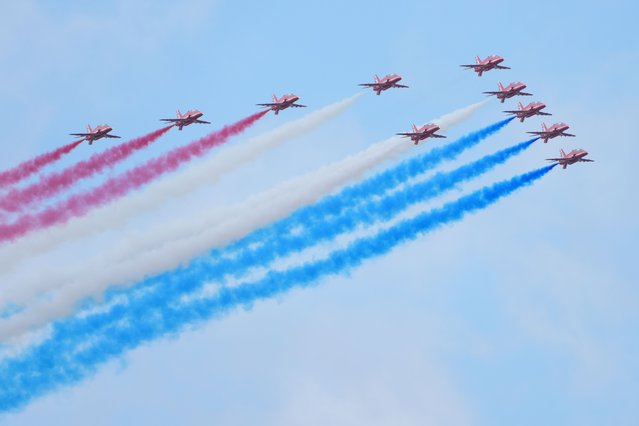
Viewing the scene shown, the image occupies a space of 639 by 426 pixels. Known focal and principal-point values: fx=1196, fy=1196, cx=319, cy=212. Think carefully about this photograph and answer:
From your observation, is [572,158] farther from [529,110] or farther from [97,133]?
[97,133]

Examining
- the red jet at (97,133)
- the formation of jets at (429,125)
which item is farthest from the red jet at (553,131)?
the red jet at (97,133)

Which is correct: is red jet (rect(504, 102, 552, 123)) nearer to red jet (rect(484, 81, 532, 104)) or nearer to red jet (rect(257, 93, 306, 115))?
red jet (rect(484, 81, 532, 104))

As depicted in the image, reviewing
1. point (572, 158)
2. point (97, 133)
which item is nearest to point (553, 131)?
point (572, 158)

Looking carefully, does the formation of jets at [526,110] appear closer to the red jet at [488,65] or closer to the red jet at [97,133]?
the red jet at [488,65]

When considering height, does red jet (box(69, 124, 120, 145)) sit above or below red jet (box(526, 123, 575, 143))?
above

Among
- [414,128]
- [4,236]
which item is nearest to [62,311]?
[4,236]

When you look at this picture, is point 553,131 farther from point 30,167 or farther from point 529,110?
point 30,167

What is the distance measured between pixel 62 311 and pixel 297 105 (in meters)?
27.0

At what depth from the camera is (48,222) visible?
320 feet

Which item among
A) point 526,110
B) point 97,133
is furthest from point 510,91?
point 97,133

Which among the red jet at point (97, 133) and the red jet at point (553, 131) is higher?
the red jet at point (97, 133)

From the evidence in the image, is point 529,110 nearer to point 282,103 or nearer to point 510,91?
point 510,91

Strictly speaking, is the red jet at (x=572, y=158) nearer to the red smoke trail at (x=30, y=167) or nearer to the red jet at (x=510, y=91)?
the red jet at (x=510, y=91)

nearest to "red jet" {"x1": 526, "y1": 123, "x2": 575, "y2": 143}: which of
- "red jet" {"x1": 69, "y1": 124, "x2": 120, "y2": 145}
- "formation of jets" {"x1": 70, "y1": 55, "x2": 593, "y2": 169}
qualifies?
"formation of jets" {"x1": 70, "y1": 55, "x2": 593, "y2": 169}
